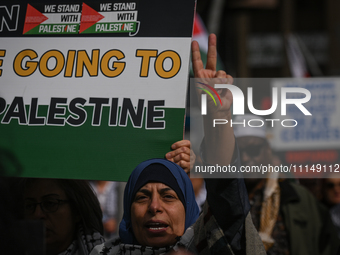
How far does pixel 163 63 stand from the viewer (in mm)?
2062

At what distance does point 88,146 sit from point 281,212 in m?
1.67

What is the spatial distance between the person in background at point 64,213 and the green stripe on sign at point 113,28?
0.77 m

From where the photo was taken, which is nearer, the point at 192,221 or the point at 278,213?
the point at 192,221

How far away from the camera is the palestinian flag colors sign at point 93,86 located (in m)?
2.01

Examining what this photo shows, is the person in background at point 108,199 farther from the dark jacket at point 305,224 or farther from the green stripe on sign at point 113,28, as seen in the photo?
the green stripe on sign at point 113,28

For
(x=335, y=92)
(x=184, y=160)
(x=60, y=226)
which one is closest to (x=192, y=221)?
(x=184, y=160)

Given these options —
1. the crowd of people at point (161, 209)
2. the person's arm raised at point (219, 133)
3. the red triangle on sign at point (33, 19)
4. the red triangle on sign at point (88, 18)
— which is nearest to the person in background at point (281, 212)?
the crowd of people at point (161, 209)

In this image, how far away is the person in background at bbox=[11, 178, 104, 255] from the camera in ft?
6.95

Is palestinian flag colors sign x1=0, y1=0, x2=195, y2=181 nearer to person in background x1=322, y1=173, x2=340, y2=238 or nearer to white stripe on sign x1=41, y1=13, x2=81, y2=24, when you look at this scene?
white stripe on sign x1=41, y1=13, x2=81, y2=24

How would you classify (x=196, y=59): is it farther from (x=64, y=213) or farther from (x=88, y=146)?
(x=64, y=213)

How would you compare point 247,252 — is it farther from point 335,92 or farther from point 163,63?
point 335,92

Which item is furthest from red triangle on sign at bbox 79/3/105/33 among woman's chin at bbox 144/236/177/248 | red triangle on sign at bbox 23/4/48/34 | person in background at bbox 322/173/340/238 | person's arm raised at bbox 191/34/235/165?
person in background at bbox 322/173/340/238

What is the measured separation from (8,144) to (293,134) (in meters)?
4.48

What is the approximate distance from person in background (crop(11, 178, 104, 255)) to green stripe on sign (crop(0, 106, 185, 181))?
6.3 inches
